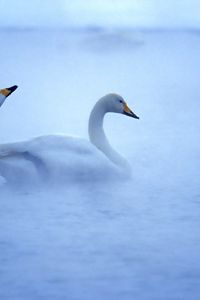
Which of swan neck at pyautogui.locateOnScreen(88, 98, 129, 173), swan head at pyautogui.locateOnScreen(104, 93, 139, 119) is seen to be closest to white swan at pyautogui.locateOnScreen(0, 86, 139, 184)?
swan neck at pyautogui.locateOnScreen(88, 98, 129, 173)

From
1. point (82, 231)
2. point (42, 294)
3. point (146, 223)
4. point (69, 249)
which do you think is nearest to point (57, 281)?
point (42, 294)

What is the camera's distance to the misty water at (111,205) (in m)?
2.21

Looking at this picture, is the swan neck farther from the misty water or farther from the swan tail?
the swan tail

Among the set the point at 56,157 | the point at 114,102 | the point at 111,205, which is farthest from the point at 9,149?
the point at 114,102

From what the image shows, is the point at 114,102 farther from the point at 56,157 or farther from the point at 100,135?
the point at 56,157

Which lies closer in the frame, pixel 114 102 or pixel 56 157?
pixel 56 157

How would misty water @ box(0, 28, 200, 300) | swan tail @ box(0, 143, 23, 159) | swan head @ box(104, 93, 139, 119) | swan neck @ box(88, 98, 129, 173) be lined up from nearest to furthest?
misty water @ box(0, 28, 200, 300), swan tail @ box(0, 143, 23, 159), swan neck @ box(88, 98, 129, 173), swan head @ box(104, 93, 139, 119)

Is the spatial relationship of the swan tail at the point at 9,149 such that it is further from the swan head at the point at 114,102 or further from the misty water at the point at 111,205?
the swan head at the point at 114,102

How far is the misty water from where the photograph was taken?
7.26 ft

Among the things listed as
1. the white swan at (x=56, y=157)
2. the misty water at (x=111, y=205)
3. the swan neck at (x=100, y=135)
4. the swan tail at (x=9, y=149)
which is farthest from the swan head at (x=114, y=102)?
the swan tail at (x=9, y=149)

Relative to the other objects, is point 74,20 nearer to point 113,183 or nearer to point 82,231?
point 113,183

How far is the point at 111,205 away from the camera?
10.1 feet

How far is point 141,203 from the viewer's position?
3090 millimetres

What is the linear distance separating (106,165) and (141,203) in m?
0.46
